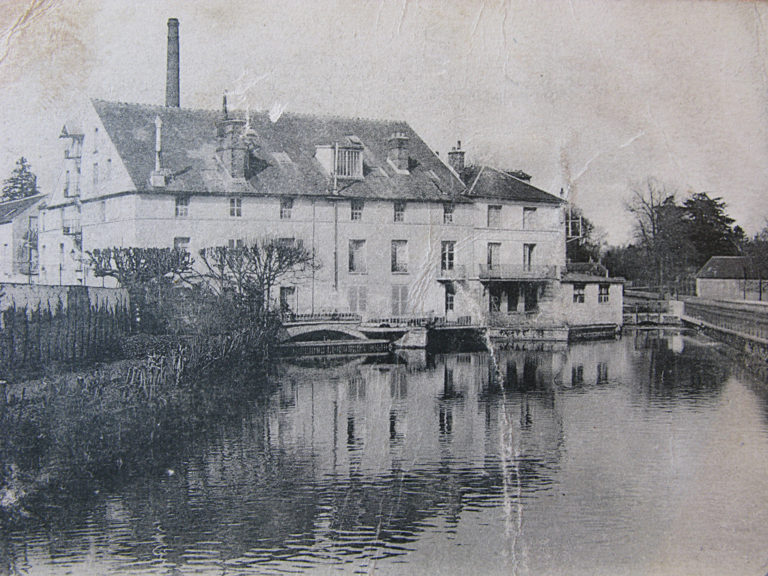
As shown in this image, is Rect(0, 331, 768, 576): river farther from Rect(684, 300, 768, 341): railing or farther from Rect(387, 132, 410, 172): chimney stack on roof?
Rect(387, 132, 410, 172): chimney stack on roof

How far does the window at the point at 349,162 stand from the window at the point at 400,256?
141 centimetres

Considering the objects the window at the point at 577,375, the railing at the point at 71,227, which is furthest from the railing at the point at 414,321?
the railing at the point at 71,227

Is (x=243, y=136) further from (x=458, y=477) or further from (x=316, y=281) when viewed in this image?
(x=458, y=477)

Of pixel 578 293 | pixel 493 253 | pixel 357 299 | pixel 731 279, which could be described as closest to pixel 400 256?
pixel 357 299

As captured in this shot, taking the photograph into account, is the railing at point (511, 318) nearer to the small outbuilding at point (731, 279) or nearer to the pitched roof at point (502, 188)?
the small outbuilding at point (731, 279)

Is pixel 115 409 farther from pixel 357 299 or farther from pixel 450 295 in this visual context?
pixel 450 295

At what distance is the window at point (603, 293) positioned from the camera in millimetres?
17953

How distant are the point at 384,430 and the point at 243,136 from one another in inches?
133

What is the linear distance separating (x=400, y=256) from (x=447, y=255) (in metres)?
0.66

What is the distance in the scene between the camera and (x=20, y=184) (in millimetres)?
5266

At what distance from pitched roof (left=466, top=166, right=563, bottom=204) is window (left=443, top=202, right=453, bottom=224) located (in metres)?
0.32

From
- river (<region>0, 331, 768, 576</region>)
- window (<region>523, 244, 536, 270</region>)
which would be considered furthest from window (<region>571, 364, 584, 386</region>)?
window (<region>523, 244, 536, 270</region>)

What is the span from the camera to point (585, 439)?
6.75 metres

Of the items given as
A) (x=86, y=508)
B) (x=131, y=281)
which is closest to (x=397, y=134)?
(x=131, y=281)
